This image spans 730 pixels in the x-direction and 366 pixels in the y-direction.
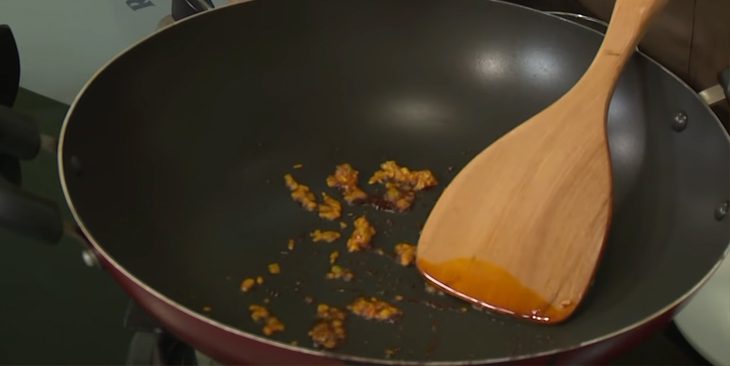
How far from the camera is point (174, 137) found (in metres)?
0.94

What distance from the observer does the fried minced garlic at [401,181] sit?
934mm

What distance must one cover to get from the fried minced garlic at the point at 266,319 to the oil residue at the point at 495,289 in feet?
0.56

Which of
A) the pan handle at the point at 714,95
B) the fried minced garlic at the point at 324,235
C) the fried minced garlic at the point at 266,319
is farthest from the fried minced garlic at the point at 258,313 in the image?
the pan handle at the point at 714,95

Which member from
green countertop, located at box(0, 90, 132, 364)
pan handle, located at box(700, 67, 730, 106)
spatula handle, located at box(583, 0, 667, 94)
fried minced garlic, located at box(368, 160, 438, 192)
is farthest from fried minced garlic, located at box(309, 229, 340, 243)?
pan handle, located at box(700, 67, 730, 106)

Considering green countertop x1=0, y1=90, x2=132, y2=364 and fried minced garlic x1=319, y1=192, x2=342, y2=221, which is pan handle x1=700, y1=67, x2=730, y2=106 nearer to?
fried minced garlic x1=319, y1=192, x2=342, y2=221

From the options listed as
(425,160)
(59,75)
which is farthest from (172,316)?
(59,75)

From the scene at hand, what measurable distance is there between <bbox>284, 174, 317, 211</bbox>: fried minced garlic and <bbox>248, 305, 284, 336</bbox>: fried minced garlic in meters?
0.16

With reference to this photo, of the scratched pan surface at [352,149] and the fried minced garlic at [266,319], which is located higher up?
the scratched pan surface at [352,149]

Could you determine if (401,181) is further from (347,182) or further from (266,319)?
(266,319)

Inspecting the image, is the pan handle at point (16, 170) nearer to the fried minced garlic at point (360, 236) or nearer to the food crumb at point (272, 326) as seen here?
the food crumb at point (272, 326)

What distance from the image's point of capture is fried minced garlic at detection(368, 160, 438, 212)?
0.93 metres

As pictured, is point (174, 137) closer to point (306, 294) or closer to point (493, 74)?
point (306, 294)

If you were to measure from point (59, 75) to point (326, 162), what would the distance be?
0.55 m

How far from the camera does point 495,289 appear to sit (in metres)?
0.78
